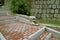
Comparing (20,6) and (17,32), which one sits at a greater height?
(20,6)

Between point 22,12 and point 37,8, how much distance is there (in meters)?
1.21

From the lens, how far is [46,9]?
11.9 meters

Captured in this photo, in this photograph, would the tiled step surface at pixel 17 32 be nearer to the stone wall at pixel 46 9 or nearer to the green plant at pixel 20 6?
the stone wall at pixel 46 9

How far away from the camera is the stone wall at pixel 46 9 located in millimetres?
11586

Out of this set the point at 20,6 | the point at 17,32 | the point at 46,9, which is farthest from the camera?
the point at 20,6

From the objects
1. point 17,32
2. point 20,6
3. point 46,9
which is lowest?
point 17,32

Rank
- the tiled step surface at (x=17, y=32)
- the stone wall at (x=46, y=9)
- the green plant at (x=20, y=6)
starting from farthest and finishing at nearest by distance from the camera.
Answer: the green plant at (x=20, y=6)
the stone wall at (x=46, y=9)
the tiled step surface at (x=17, y=32)

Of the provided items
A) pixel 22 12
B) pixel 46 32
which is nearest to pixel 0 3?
pixel 22 12

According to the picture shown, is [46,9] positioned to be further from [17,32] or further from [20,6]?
[17,32]

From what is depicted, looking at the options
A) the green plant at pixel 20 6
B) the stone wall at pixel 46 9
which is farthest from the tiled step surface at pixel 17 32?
the green plant at pixel 20 6

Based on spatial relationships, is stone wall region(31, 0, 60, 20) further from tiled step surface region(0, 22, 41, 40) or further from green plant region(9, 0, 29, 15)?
tiled step surface region(0, 22, 41, 40)

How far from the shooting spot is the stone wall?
11.6m

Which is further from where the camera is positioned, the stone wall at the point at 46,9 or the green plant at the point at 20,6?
the green plant at the point at 20,6

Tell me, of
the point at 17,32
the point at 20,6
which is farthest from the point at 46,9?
the point at 17,32
